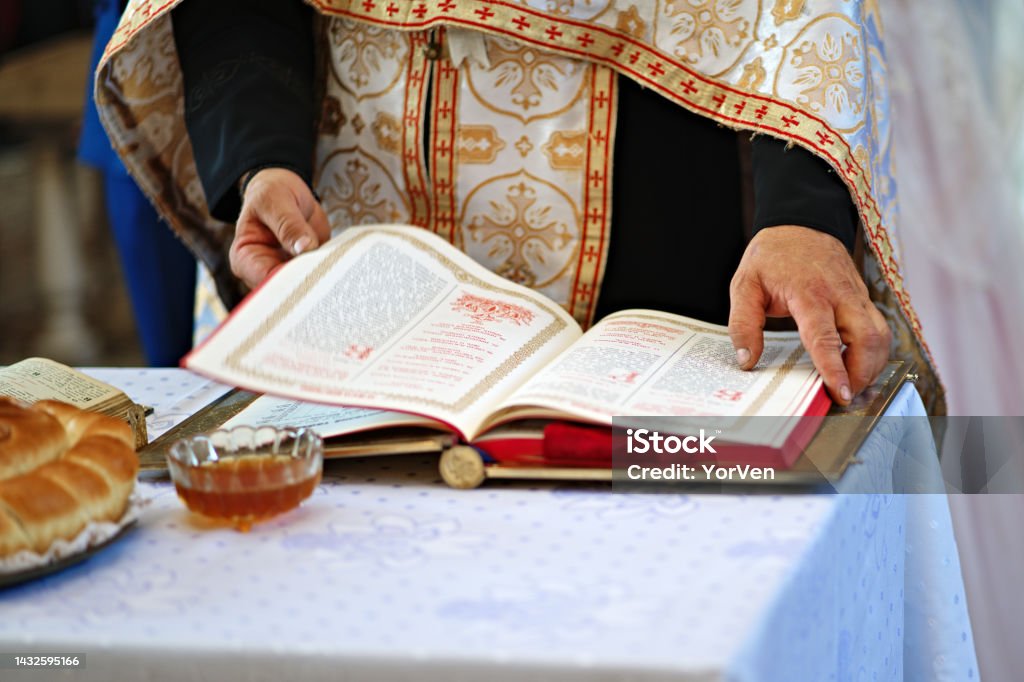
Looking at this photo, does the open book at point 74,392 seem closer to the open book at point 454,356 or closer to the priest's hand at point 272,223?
the open book at point 454,356

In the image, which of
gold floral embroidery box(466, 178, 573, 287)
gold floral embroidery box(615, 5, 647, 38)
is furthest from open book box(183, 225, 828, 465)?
gold floral embroidery box(615, 5, 647, 38)

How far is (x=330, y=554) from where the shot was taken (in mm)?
685

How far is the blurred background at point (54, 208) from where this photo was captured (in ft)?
12.8

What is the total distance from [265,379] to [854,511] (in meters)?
0.39

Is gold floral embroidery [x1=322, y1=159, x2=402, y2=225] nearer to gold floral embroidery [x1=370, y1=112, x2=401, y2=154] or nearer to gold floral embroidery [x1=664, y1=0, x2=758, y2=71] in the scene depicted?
gold floral embroidery [x1=370, y1=112, x2=401, y2=154]

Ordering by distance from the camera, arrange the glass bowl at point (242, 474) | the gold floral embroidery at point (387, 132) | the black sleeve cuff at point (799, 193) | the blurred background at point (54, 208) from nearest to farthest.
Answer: the glass bowl at point (242, 474) → the black sleeve cuff at point (799, 193) → the gold floral embroidery at point (387, 132) → the blurred background at point (54, 208)

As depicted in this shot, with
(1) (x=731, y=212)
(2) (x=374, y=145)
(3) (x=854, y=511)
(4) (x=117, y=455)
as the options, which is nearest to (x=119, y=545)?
(4) (x=117, y=455)

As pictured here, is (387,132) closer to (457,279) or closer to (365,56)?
(365,56)

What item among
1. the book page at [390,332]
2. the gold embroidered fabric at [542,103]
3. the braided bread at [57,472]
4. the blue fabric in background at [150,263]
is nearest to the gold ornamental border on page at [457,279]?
the book page at [390,332]

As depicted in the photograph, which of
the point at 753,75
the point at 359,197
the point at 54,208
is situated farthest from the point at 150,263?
the point at 54,208

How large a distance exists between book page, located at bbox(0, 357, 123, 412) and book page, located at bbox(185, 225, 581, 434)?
0.12 meters

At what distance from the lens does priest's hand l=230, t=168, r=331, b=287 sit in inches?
41.0

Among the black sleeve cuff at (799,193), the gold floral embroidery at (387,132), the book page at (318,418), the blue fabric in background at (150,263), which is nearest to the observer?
the book page at (318,418)

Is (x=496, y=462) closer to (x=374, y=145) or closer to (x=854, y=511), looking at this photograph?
(x=854, y=511)
